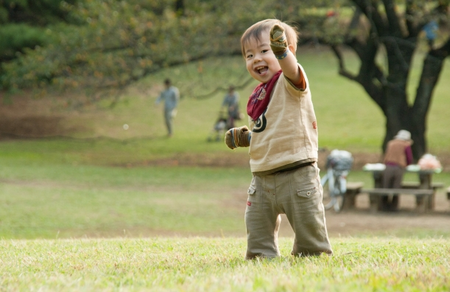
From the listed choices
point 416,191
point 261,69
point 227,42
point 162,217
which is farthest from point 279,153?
point 227,42

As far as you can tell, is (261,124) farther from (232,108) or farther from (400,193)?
(232,108)

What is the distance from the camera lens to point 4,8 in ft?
75.0

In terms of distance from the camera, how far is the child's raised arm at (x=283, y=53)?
3594 mm

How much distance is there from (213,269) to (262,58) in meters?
1.39

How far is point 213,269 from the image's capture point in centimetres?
368

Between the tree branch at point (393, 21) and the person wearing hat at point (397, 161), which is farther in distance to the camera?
the tree branch at point (393, 21)

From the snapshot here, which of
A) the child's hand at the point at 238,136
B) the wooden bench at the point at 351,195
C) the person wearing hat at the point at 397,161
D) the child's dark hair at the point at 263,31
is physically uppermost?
the child's dark hair at the point at 263,31

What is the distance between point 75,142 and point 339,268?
18.8 m

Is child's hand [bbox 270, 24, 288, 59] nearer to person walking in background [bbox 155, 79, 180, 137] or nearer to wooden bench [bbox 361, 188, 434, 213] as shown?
wooden bench [bbox 361, 188, 434, 213]

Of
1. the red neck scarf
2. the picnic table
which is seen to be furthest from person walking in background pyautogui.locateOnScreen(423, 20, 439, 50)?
the red neck scarf

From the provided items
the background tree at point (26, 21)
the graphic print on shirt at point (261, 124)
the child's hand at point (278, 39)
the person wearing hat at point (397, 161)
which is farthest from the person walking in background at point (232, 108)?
the child's hand at point (278, 39)

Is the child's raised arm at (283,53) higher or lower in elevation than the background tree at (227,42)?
lower

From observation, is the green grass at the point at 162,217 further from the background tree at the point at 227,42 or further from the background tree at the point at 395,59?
the background tree at the point at 395,59

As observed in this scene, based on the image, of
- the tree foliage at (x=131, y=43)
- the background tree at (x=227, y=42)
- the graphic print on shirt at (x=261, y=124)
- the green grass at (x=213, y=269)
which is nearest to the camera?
the green grass at (x=213, y=269)
